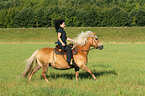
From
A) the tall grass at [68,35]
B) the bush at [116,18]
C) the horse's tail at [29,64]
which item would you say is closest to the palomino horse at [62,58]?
the horse's tail at [29,64]

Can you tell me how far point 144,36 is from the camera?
7138 centimetres

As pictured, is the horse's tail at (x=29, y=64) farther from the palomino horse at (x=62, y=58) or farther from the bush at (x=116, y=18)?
the bush at (x=116, y=18)

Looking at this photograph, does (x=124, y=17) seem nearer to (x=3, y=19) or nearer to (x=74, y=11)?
(x=74, y=11)

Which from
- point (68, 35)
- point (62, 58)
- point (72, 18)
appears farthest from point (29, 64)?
point (72, 18)

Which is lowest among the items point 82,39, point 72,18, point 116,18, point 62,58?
point 62,58

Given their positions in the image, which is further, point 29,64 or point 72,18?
point 72,18

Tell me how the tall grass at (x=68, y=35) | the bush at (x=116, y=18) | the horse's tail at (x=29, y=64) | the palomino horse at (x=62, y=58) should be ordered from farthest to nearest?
the bush at (x=116, y=18), the tall grass at (x=68, y=35), the horse's tail at (x=29, y=64), the palomino horse at (x=62, y=58)

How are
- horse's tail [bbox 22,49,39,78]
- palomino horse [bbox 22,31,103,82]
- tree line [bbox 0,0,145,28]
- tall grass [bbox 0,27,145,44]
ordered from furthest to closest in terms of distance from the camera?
tree line [bbox 0,0,145,28]
tall grass [bbox 0,27,145,44]
horse's tail [bbox 22,49,39,78]
palomino horse [bbox 22,31,103,82]

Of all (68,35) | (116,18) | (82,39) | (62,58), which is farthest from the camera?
(116,18)

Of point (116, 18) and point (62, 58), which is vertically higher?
point (116, 18)

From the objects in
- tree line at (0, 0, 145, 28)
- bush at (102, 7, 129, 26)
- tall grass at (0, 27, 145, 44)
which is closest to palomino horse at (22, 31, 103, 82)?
tall grass at (0, 27, 145, 44)

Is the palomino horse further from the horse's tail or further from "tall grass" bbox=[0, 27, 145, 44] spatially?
"tall grass" bbox=[0, 27, 145, 44]

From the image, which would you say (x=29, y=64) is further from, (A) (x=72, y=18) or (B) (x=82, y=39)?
(A) (x=72, y=18)

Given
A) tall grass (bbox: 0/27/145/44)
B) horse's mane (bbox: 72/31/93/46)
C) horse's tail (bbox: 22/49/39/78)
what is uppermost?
horse's mane (bbox: 72/31/93/46)
